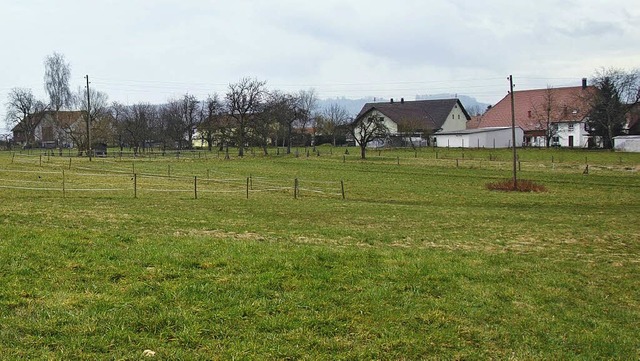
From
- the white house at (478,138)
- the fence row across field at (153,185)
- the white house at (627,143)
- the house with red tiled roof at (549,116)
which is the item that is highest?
the house with red tiled roof at (549,116)

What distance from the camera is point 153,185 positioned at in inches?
1361

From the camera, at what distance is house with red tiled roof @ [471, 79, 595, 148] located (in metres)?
95.2

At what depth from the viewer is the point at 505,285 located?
9.96 metres

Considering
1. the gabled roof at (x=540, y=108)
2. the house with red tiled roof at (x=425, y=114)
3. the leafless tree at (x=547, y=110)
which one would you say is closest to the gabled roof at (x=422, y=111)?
the house with red tiled roof at (x=425, y=114)

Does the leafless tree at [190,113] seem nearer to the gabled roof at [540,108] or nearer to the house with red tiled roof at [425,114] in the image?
the house with red tiled roof at [425,114]

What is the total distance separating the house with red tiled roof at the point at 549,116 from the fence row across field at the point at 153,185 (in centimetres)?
6613

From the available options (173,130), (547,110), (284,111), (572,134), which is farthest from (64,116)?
(572,134)

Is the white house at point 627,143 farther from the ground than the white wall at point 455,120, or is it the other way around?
the white wall at point 455,120

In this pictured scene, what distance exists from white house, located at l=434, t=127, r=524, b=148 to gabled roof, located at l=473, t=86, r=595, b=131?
5818mm

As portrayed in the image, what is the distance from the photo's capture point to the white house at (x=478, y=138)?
3585 inches

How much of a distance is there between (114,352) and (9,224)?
1001cm

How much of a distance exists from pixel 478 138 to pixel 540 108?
19.7 m

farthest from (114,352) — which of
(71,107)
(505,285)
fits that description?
(71,107)

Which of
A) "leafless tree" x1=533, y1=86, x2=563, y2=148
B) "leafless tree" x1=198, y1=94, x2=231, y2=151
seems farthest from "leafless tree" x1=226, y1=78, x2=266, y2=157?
"leafless tree" x1=533, y1=86, x2=563, y2=148
